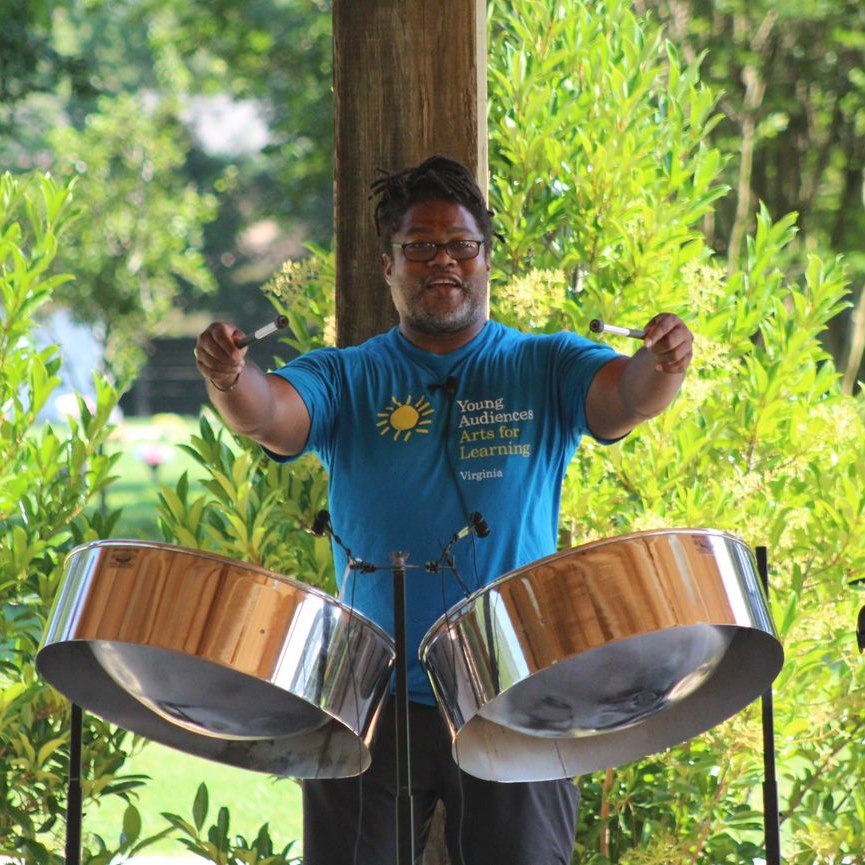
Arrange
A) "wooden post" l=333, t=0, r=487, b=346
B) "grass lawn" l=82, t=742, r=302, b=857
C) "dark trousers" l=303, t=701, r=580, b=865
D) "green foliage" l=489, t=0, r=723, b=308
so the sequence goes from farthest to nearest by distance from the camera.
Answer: "grass lawn" l=82, t=742, r=302, b=857 → "green foliage" l=489, t=0, r=723, b=308 → "wooden post" l=333, t=0, r=487, b=346 → "dark trousers" l=303, t=701, r=580, b=865

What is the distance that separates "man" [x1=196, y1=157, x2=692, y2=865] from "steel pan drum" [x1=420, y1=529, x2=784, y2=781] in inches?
3.6

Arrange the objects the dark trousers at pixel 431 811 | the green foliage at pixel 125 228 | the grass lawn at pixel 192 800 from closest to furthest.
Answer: the dark trousers at pixel 431 811
the grass lawn at pixel 192 800
the green foliage at pixel 125 228

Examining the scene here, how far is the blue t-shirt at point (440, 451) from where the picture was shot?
6.25ft

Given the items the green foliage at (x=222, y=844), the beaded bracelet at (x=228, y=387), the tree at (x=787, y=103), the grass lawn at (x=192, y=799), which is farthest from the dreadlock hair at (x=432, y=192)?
the tree at (x=787, y=103)

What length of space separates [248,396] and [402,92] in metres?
0.81

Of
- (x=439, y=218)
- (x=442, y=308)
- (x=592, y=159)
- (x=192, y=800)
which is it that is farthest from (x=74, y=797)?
(x=192, y=800)

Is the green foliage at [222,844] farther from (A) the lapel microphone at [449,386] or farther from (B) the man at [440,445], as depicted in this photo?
(A) the lapel microphone at [449,386]

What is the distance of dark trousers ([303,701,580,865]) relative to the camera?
6.19 feet

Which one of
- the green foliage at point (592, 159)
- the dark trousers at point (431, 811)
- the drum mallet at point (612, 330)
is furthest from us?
the green foliage at point (592, 159)

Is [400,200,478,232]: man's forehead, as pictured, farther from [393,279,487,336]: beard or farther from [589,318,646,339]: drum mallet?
[589,318,646,339]: drum mallet

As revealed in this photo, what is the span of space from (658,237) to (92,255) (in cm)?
1079

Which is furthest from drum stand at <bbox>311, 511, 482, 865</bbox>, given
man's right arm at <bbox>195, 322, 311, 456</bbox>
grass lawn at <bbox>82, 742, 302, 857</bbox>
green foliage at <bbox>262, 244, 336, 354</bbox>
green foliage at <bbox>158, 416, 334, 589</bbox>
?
grass lawn at <bbox>82, 742, 302, 857</bbox>

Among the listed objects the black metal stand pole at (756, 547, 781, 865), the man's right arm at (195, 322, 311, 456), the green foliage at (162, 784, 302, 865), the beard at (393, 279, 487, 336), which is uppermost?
the beard at (393, 279, 487, 336)

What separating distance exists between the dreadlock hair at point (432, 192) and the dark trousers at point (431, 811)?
706mm
